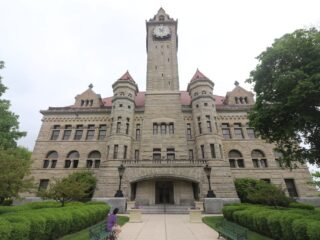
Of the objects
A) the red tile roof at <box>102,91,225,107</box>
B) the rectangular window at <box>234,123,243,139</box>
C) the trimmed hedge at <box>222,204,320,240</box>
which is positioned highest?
the red tile roof at <box>102,91,225,107</box>

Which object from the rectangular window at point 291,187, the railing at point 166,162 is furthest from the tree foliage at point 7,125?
the rectangular window at point 291,187

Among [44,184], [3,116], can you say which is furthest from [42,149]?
[3,116]

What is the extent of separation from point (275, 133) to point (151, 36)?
32.5 m

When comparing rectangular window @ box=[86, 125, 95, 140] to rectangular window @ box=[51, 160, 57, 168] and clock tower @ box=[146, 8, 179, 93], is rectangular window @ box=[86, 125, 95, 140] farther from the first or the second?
clock tower @ box=[146, 8, 179, 93]

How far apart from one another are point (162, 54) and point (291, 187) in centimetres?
3016

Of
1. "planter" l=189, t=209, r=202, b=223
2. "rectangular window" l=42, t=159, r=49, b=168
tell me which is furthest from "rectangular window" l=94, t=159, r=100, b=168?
"planter" l=189, t=209, r=202, b=223

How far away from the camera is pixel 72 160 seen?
2817 centimetres

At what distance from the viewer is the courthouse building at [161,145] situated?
79.6 feet

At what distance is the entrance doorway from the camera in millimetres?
25028

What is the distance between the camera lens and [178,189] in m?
24.5

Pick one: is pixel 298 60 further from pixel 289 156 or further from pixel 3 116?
pixel 3 116

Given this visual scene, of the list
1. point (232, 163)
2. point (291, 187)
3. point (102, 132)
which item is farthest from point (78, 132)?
point (291, 187)

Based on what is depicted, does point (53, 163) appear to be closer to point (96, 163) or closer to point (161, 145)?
point (96, 163)

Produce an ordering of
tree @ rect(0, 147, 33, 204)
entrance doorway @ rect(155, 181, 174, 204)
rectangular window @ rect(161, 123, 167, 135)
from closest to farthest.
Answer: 1. tree @ rect(0, 147, 33, 204)
2. entrance doorway @ rect(155, 181, 174, 204)
3. rectangular window @ rect(161, 123, 167, 135)
